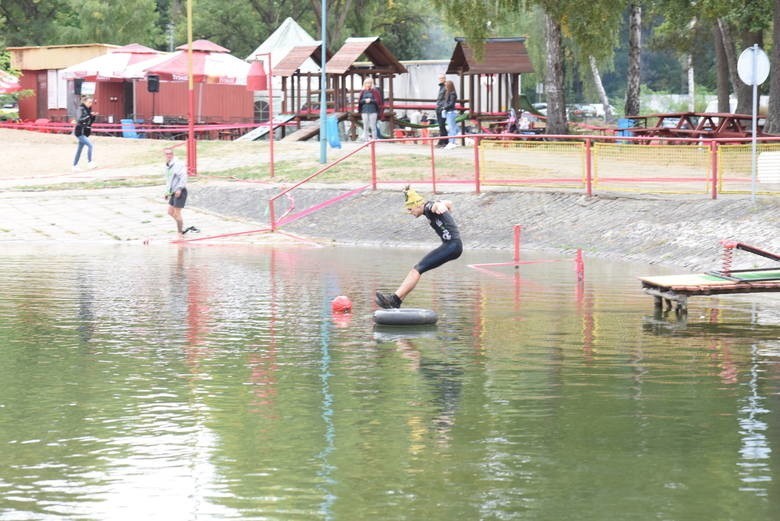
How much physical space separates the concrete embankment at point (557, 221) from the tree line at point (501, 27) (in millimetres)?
7891

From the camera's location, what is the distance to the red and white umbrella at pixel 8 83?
5069cm

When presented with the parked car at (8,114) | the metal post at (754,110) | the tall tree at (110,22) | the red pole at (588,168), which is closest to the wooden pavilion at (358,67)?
the parked car at (8,114)

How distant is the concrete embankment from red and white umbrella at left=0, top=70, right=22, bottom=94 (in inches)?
802

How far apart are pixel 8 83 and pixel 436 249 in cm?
3891

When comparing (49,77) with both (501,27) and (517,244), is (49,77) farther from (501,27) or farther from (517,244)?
(517,244)

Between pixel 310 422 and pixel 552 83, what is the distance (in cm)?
3222

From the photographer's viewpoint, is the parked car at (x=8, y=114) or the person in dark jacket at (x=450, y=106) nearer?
the person in dark jacket at (x=450, y=106)

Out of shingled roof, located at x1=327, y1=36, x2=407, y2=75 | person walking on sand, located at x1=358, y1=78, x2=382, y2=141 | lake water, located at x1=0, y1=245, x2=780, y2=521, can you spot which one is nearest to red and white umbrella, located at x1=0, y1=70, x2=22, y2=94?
shingled roof, located at x1=327, y1=36, x2=407, y2=75

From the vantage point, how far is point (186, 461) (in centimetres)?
945

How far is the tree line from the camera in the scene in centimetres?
3703

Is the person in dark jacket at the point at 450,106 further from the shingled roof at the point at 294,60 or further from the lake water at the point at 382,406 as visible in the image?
the lake water at the point at 382,406

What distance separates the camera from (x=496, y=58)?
145 ft

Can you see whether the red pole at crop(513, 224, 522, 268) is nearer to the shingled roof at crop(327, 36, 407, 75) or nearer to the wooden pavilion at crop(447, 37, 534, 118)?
the wooden pavilion at crop(447, 37, 534, 118)

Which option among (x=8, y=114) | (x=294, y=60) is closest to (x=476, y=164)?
(x=294, y=60)
